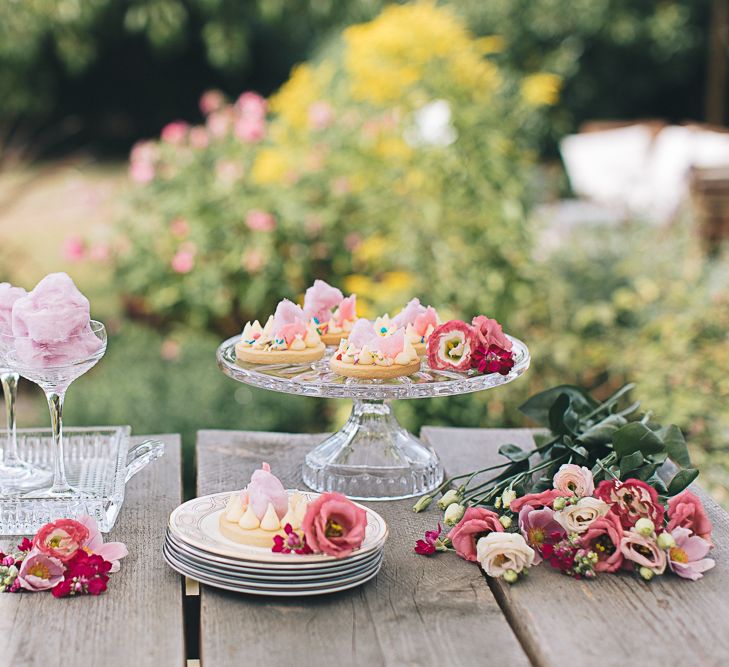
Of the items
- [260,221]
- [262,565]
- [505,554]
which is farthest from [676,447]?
[260,221]

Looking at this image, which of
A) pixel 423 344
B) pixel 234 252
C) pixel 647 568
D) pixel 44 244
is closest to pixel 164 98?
→ pixel 44 244

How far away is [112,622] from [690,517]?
80cm

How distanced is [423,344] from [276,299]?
8.28ft

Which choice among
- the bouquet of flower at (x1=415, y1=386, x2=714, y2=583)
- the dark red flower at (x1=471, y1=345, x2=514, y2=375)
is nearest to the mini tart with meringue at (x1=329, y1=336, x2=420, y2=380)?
the dark red flower at (x1=471, y1=345, x2=514, y2=375)

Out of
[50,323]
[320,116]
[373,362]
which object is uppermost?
[320,116]

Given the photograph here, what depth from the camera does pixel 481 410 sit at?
354 cm

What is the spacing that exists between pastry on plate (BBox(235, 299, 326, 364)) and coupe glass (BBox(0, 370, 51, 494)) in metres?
0.40

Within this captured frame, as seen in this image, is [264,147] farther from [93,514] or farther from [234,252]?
[93,514]

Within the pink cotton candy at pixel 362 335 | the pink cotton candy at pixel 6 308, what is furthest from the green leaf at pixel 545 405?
the pink cotton candy at pixel 6 308

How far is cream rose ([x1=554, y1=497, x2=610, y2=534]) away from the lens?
4.70 feet

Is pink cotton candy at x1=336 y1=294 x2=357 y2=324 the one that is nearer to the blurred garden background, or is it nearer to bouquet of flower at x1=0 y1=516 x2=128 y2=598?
bouquet of flower at x1=0 y1=516 x2=128 y2=598

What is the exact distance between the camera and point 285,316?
1880mm

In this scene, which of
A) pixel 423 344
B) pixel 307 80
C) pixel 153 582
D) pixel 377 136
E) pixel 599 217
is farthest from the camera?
pixel 599 217

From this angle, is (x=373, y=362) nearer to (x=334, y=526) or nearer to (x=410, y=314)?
(x=410, y=314)
